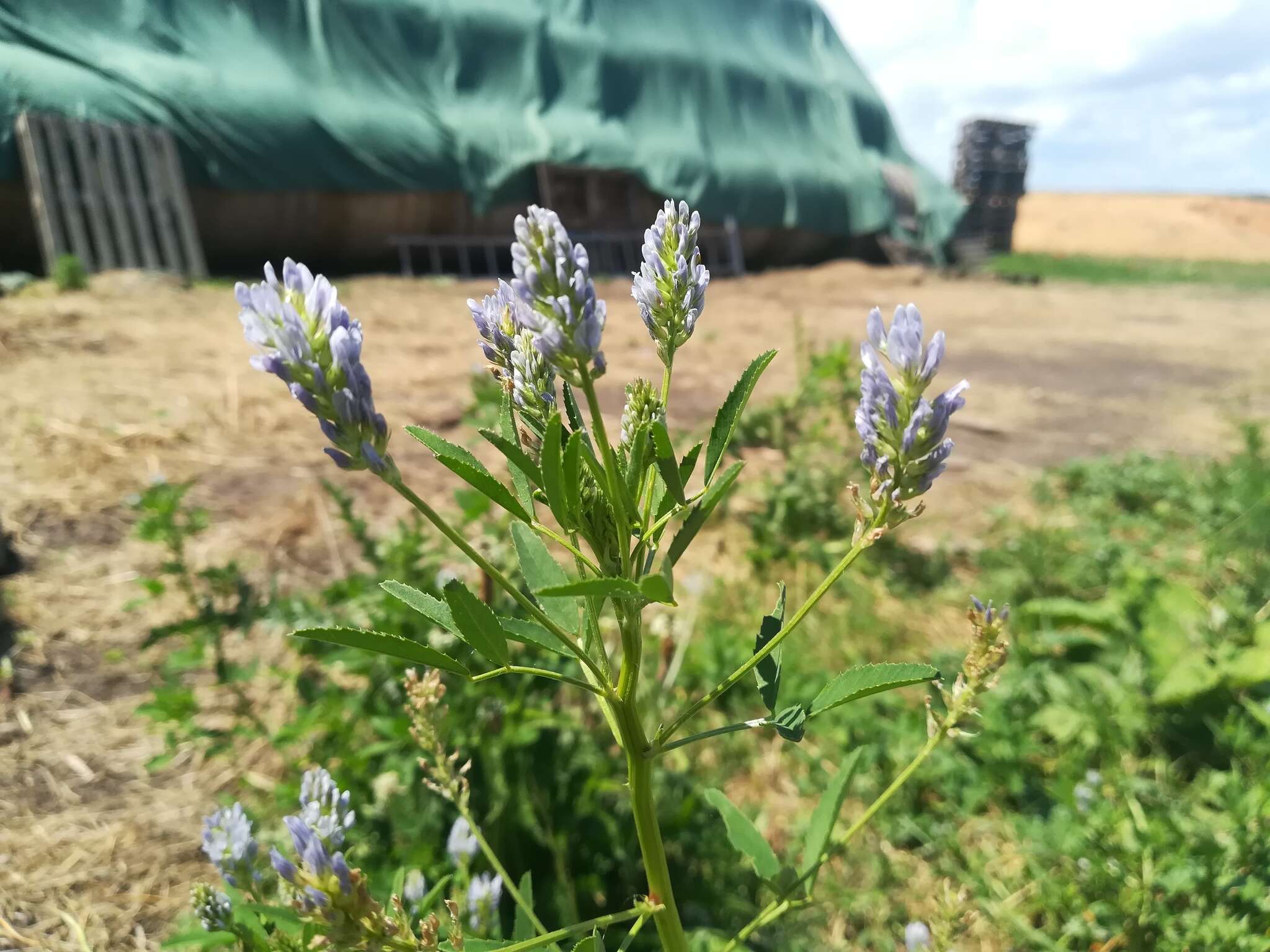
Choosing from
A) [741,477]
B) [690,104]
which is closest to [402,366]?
[741,477]

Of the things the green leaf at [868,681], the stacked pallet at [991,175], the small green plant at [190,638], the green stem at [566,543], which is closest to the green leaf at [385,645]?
the green stem at [566,543]

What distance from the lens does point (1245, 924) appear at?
148 cm

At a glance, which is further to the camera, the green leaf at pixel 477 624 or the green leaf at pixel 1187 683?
the green leaf at pixel 1187 683

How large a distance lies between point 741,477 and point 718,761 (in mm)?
2002

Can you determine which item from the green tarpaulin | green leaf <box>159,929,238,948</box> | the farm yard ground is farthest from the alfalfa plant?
the green tarpaulin

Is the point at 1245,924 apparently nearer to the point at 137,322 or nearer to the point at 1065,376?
the point at 1065,376

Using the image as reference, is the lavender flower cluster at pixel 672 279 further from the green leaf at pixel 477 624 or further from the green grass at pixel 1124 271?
the green grass at pixel 1124 271

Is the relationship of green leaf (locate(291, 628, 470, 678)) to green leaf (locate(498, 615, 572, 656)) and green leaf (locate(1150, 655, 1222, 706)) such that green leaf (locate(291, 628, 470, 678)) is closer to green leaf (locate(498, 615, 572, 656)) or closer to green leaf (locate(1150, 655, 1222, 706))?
green leaf (locate(498, 615, 572, 656))

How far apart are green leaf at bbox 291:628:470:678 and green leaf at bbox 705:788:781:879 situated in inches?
19.7

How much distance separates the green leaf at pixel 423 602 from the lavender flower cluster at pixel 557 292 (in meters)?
0.28

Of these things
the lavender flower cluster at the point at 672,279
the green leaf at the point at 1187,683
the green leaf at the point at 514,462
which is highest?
the lavender flower cluster at the point at 672,279

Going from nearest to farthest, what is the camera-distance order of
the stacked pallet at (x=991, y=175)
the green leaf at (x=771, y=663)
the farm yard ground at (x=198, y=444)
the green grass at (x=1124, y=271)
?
the green leaf at (x=771, y=663) → the farm yard ground at (x=198, y=444) → the green grass at (x=1124, y=271) → the stacked pallet at (x=991, y=175)

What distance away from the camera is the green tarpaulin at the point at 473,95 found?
29.5ft

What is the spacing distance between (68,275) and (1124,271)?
58.8ft
